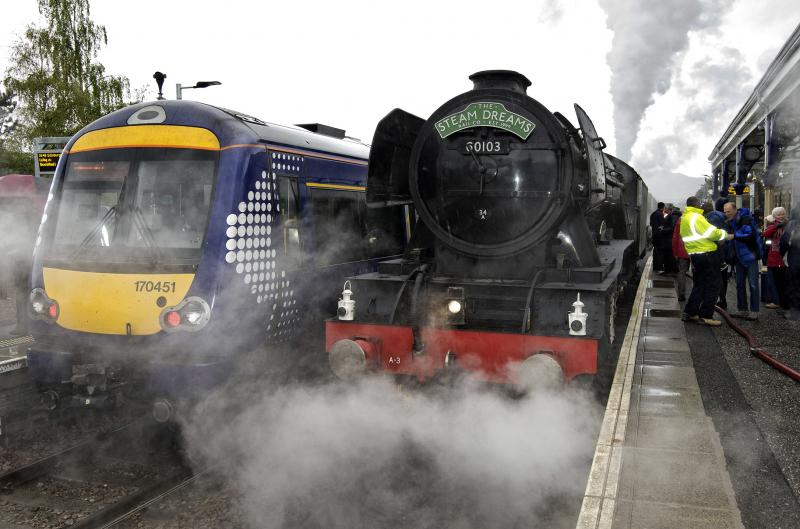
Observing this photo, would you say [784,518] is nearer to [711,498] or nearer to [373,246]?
[711,498]

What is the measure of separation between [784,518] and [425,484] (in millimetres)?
1884

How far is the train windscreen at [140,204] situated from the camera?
4738 mm

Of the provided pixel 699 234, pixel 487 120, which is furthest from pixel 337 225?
pixel 699 234

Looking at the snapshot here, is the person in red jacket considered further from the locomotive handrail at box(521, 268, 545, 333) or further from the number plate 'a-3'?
the locomotive handrail at box(521, 268, 545, 333)

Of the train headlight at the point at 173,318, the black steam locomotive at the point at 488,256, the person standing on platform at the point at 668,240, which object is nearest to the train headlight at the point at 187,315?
the train headlight at the point at 173,318

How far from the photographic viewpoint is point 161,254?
4648 millimetres

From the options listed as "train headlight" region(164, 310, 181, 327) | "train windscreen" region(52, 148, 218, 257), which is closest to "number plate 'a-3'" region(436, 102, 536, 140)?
"train windscreen" region(52, 148, 218, 257)

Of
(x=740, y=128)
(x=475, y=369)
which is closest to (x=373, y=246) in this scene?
(x=475, y=369)

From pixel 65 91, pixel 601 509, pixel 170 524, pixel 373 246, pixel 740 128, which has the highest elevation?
pixel 65 91

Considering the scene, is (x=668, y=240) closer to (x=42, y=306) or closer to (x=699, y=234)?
(x=699, y=234)

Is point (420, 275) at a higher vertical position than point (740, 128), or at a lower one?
lower

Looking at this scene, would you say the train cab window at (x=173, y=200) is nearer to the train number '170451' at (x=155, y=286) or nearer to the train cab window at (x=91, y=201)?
the train cab window at (x=91, y=201)

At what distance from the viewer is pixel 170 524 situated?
3.46m

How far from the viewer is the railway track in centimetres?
357
